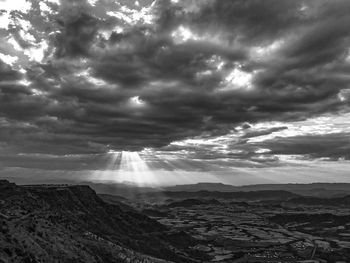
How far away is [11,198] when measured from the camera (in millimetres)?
194000

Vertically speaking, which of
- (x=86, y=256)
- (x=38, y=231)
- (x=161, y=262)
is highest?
(x=38, y=231)

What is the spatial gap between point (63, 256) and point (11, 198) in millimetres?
90961

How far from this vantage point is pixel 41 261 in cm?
9975

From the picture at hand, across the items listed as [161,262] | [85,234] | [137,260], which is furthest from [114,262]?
[161,262]

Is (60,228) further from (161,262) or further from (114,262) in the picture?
(161,262)

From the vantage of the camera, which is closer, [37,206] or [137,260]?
[137,260]

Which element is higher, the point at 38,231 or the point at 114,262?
the point at 38,231

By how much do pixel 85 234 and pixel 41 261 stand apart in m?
71.3

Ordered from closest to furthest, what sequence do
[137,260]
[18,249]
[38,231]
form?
1. [18,249]
2. [38,231]
3. [137,260]

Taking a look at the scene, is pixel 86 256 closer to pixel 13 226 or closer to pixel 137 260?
pixel 13 226

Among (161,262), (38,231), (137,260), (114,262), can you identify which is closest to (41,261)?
(38,231)

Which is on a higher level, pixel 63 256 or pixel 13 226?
pixel 13 226

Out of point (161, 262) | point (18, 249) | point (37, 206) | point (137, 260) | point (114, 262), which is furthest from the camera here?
point (37, 206)

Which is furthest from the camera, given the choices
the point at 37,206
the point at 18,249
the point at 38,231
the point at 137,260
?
the point at 37,206
